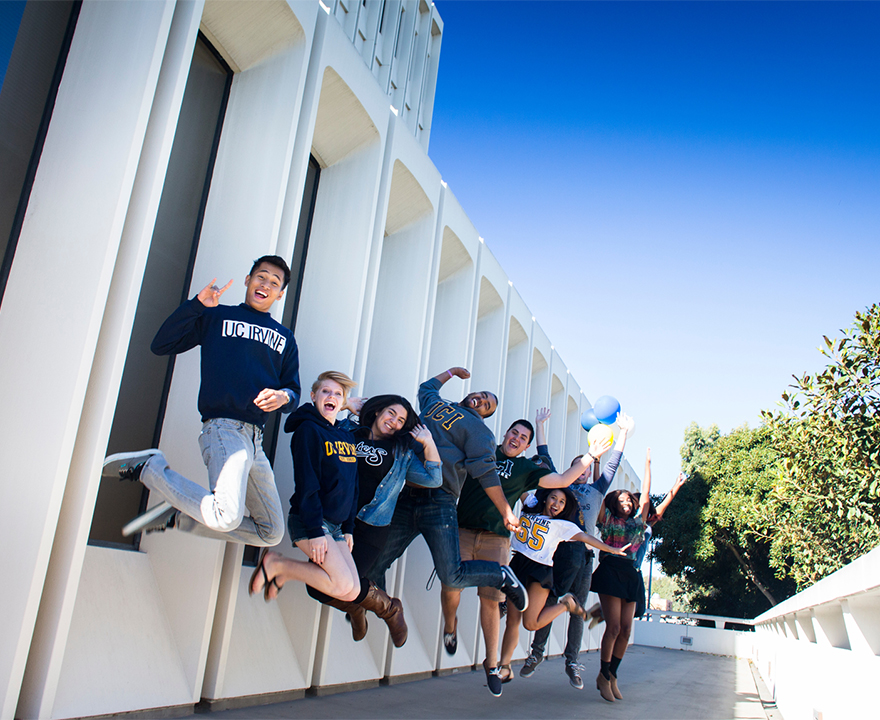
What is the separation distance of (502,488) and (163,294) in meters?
2.95

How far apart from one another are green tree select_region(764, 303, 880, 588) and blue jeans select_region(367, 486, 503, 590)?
23.2 feet

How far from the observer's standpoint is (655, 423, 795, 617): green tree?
80.9ft

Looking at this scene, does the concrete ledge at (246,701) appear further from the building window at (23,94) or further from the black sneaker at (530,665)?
the building window at (23,94)

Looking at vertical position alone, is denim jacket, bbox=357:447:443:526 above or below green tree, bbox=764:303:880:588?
below

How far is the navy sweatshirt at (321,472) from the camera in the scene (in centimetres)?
396

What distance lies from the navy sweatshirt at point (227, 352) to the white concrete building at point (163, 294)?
0.82 feet

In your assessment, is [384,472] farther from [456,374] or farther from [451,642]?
[451,642]

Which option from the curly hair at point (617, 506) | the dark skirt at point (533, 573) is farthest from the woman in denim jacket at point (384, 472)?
the curly hair at point (617, 506)

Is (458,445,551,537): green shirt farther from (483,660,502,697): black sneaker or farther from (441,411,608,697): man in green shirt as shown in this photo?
(483,660,502,697): black sneaker

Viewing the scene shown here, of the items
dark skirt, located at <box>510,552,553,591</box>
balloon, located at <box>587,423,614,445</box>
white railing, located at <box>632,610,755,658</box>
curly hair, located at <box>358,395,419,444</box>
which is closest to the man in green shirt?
dark skirt, located at <box>510,552,553,591</box>

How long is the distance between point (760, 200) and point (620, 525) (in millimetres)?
5706

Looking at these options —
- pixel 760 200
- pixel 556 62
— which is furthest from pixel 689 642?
pixel 556 62

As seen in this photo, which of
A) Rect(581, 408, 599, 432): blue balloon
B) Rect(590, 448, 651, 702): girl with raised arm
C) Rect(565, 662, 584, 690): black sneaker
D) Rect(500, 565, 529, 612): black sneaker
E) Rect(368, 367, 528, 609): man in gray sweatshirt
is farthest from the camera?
Rect(581, 408, 599, 432): blue balloon

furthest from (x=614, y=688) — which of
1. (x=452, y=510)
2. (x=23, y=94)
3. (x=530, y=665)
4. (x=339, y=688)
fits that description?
(x=23, y=94)
